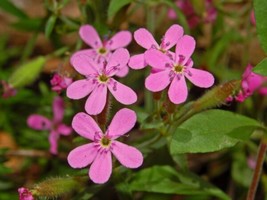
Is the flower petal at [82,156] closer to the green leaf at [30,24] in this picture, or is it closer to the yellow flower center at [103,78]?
the yellow flower center at [103,78]

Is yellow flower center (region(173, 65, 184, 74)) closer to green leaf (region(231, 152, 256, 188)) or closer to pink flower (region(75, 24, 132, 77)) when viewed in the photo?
pink flower (region(75, 24, 132, 77))

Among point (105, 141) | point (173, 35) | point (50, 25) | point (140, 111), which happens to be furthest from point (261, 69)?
point (50, 25)

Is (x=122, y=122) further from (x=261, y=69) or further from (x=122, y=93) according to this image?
(x=261, y=69)

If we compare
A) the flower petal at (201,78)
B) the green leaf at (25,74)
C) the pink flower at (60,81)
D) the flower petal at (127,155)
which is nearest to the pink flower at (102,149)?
the flower petal at (127,155)

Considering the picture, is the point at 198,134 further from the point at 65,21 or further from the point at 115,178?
the point at 65,21

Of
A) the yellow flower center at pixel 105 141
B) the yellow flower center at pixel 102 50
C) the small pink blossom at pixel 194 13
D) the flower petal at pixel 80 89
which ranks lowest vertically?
the yellow flower center at pixel 105 141

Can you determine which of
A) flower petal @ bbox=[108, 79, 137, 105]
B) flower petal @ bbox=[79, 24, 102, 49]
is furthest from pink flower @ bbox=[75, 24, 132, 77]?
flower petal @ bbox=[108, 79, 137, 105]
